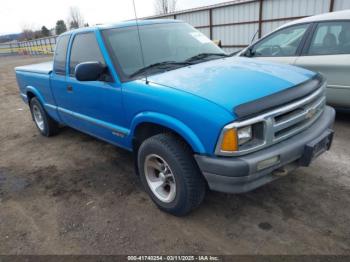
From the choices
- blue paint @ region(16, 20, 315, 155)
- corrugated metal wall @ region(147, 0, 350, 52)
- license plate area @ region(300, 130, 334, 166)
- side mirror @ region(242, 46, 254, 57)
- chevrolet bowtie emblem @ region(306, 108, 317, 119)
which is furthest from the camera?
corrugated metal wall @ region(147, 0, 350, 52)

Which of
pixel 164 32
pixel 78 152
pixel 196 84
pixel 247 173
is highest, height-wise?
pixel 164 32

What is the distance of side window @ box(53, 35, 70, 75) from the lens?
4391 millimetres

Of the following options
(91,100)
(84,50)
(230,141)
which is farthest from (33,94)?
(230,141)

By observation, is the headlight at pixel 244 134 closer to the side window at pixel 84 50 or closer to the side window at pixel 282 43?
the side window at pixel 84 50

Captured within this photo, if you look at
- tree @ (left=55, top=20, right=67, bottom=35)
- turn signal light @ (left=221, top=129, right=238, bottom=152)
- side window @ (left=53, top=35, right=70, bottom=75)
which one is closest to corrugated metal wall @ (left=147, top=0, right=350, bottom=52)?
side window @ (left=53, top=35, right=70, bottom=75)

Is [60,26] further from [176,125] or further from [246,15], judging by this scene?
[176,125]

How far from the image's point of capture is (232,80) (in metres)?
2.75

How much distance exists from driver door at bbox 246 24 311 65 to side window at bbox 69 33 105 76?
3.14 m

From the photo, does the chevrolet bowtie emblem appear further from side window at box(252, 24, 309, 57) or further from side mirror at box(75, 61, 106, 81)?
side window at box(252, 24, 309, 57)

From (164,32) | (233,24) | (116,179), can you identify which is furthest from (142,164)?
(233,24)

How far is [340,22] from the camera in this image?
4.71 metres

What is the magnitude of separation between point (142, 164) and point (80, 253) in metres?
0.99

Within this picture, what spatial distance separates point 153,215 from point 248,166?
1226 millimetres

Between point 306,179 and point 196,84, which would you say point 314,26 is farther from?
point 196,84
